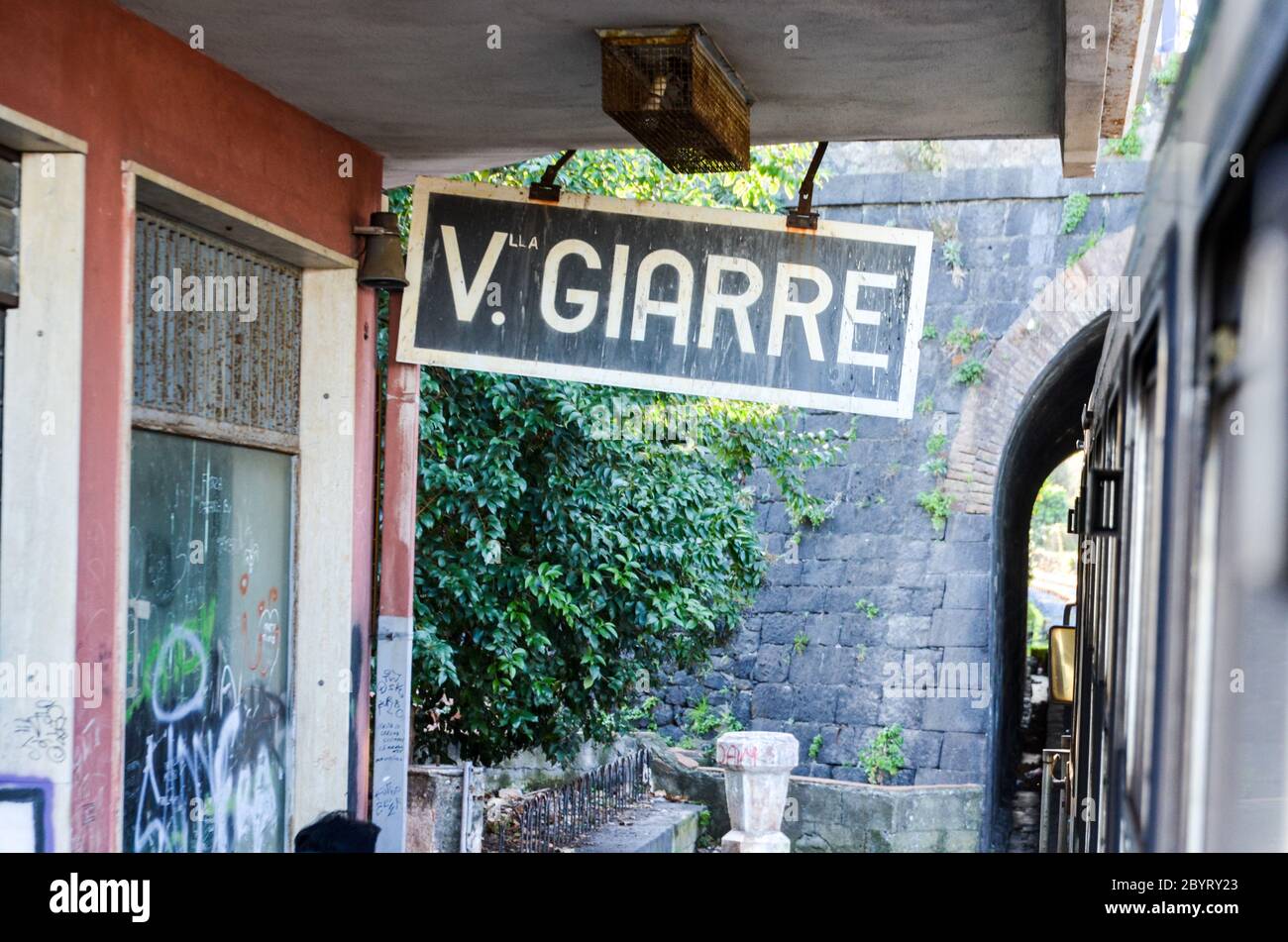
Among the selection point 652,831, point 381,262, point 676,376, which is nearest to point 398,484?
point 381,262

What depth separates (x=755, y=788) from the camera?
9.15m

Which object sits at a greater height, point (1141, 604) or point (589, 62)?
point (589, 62)

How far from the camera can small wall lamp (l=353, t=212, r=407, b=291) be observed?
552 centimetres

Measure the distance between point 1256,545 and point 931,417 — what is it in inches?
429

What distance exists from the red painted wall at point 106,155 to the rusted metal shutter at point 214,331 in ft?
0.87

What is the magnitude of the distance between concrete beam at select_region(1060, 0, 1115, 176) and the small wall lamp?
2617 mm

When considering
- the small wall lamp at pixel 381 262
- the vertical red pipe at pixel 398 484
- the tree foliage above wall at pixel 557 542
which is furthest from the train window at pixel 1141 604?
the tree foliage above wall at pixel 557 542

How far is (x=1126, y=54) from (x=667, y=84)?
1.47 meters

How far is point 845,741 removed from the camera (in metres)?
12.1

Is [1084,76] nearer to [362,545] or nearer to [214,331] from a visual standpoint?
[214,331]

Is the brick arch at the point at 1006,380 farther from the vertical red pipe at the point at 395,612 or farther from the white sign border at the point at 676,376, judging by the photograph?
the vertical red pipe at the point at 395,612

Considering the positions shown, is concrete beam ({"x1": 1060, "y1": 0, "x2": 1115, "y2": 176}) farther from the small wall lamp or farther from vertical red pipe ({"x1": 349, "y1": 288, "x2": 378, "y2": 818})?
vertical red pipe ({"x1": 349, "y1": 288, "x2": 378, "y2": 818})
